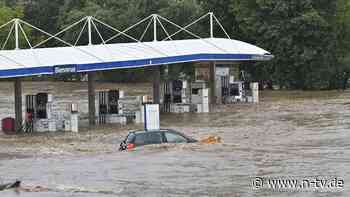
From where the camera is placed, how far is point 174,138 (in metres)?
24.4

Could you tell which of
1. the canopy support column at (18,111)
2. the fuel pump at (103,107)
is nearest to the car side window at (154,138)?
the canopy support column at (18,111)

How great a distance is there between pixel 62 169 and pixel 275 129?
14879 millimetres

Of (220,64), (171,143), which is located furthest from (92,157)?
(220,64)

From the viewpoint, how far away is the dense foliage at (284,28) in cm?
6500

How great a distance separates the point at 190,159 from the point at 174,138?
3244 mm

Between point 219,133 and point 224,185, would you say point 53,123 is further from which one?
point 224,185

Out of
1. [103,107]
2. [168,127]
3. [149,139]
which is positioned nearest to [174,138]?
[149,139]

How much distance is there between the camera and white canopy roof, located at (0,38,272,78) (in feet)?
121

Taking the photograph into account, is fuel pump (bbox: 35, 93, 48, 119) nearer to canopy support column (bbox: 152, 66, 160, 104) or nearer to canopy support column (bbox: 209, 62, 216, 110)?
canopy support column (bbox: 152, 66, 160, 104)

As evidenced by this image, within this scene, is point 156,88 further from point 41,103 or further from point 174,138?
point 174,138

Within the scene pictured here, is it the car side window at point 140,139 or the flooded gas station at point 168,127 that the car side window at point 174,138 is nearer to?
the flooded gas station at point 168,127

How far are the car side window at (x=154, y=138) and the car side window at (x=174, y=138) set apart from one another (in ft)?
1.07

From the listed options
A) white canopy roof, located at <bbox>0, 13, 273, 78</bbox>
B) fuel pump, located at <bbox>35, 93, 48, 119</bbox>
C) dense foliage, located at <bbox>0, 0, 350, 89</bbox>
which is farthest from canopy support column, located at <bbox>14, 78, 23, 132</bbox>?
dense foliage, located at <bbox>0, 0, 350, 89</bbox>

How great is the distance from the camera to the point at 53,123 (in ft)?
125
